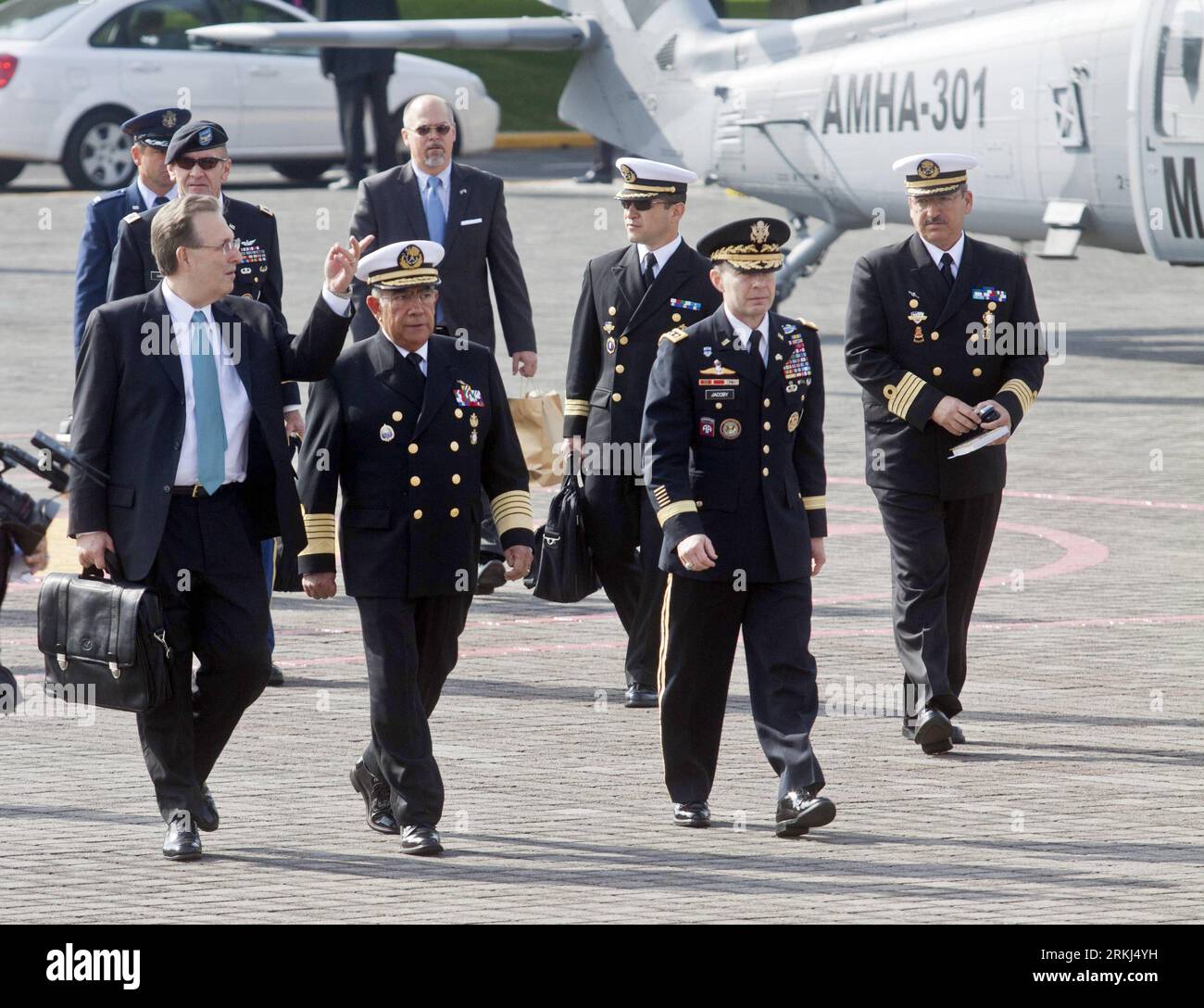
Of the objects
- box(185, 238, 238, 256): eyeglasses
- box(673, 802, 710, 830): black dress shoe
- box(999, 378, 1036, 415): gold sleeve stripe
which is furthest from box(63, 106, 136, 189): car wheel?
box(673, 802, 710, 830): black dress shoe

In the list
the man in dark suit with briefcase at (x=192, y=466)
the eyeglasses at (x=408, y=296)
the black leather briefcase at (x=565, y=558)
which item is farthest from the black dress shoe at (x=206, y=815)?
the black leather briefcase at (x=565, y=558)

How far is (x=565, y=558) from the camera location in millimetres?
8625

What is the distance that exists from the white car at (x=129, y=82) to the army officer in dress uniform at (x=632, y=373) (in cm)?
1858

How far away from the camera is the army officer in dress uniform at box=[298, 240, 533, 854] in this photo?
6.85 metres

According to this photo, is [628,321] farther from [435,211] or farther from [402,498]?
[402,498]

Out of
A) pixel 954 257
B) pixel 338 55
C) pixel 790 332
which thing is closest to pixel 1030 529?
pixel 954 257

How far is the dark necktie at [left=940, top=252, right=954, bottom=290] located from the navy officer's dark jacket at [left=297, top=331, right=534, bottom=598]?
215 cm

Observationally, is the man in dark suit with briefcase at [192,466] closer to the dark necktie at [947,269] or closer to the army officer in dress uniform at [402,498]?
the army officer in dress uniform at [402,498]

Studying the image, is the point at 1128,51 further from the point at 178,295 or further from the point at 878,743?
the point at 178,295

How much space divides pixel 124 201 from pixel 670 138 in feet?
43.2

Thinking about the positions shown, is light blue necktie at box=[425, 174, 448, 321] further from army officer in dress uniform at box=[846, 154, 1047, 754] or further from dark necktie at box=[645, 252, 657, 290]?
army officer in dress uniform at box=[846, 154, 1047, 754]

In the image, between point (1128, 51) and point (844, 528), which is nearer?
point (844, 528)

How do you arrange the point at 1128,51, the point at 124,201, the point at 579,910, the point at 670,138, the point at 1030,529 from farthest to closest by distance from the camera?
1. the point at 670,138
2. the point at 1128,51
3. the point at 1030,529
4. the point at 124,201
5. the point at 579,910

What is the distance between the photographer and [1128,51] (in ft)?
55.0
